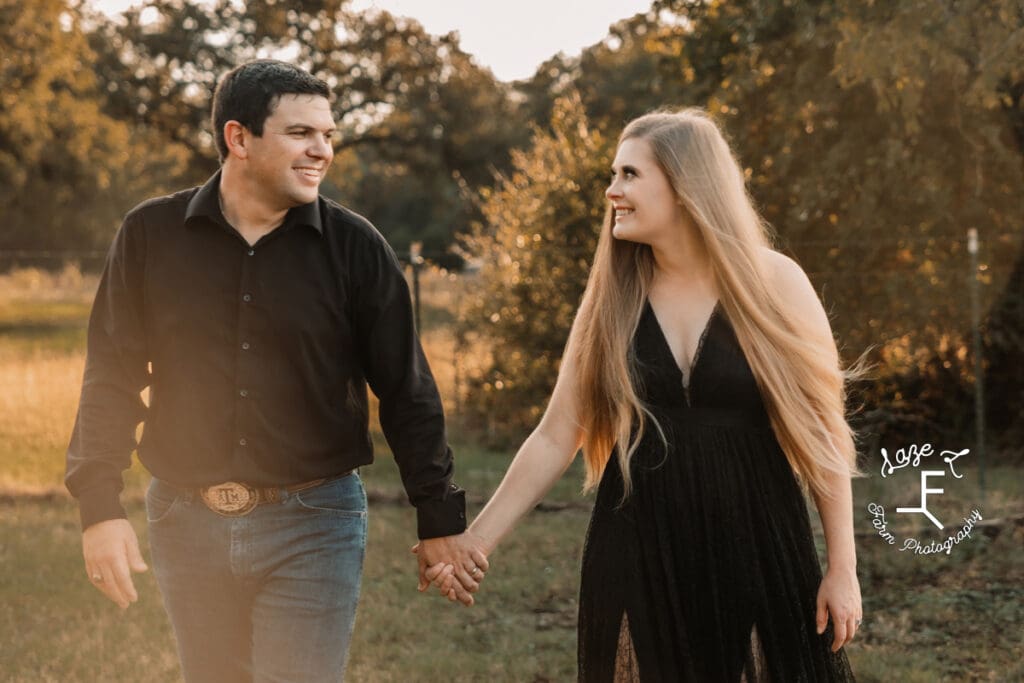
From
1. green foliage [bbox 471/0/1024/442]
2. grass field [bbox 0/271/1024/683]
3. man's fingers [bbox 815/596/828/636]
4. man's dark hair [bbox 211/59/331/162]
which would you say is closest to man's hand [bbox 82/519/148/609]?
man's dark hair [bbox 211/59/331/162]

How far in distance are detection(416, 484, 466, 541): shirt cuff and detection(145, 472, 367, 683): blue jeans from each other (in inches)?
8.9

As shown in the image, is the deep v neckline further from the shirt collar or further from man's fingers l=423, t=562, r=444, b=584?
the shirt collar

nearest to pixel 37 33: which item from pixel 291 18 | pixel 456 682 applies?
pixel 291 18

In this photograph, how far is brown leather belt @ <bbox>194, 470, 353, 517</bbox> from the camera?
302 cm

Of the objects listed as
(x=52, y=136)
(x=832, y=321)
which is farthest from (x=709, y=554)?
(x=52, y=136)

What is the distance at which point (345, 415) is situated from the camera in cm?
313

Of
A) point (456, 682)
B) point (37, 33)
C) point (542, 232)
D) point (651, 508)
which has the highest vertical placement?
point (37, 33)

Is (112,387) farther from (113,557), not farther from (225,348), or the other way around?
(113,557)

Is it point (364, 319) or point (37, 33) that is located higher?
point (37, 33)

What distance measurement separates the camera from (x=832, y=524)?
3.15 meters

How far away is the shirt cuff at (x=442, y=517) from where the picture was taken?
10.7 feet

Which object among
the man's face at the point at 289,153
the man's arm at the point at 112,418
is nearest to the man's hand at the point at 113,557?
the man's arm at the point at 112,418

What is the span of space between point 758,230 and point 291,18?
28822 millimetres

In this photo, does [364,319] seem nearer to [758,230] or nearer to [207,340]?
[207,340]
